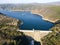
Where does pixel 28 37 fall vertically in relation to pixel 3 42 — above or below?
below

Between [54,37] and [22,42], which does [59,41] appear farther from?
[22,42]

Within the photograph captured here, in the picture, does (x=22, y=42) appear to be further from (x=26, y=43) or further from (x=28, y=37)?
(x=28, y=37)

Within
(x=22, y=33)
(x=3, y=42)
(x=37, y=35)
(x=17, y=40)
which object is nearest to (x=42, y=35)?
(x=37, y=35)

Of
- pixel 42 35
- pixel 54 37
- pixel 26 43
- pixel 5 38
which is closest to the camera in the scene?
pixel 5 38

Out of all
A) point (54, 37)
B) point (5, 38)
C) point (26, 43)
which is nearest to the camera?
point (5, 38)

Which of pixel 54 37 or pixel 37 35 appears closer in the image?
pixel 54 37

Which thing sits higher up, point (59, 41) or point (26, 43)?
point (59, 41)

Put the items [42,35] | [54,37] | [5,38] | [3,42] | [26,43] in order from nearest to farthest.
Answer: [3,42] → [5,38] → [54,37] → [26,43] → [42,35]

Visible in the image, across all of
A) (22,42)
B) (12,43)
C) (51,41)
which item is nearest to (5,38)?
(12,43)

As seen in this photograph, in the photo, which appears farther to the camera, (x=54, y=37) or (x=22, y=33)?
(x=22, y=33)
